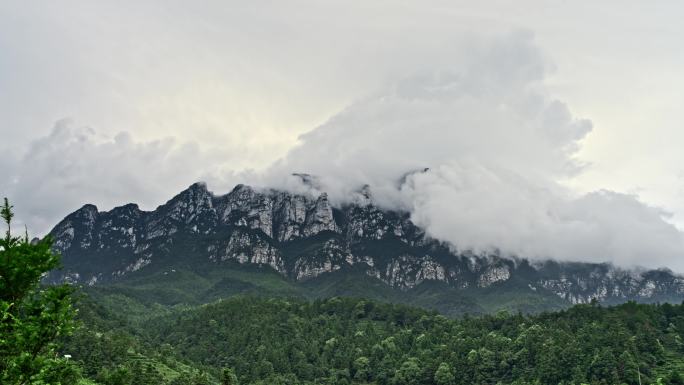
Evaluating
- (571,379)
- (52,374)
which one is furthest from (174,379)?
(52,374)

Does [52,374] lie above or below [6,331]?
below

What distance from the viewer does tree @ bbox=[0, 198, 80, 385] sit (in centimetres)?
3956

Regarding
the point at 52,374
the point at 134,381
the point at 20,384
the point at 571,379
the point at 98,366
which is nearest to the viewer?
the point at 20,384

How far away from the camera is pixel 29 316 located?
1689 inches

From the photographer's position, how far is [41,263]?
44.2 metres

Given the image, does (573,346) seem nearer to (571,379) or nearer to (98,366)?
(571,379)

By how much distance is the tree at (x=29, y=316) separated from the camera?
130 feet

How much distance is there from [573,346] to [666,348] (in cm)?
3241

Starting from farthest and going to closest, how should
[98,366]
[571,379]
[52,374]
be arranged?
1. [571,379]
2. [98,366]
3. [52,374]

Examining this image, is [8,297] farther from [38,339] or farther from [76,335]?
[76,335]

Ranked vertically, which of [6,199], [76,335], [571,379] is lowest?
[571,379]

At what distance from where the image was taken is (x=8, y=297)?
43.8 metres

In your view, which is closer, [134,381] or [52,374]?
[52,374]

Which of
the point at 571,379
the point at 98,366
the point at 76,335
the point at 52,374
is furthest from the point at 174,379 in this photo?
the point at 52,374
